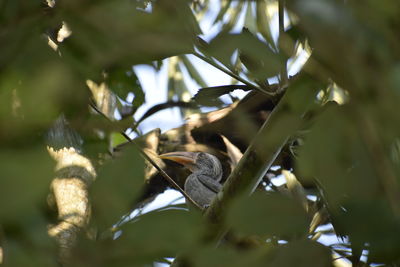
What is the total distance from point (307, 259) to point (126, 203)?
0.13 metres

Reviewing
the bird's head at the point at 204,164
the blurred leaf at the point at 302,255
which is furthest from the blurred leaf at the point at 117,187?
the bird's head at the point at 204,164

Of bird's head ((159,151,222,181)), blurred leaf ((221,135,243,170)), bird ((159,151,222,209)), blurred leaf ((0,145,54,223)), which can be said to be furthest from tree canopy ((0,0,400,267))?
bird's head ((159,151,222,181))

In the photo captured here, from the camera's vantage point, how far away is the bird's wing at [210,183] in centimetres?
379

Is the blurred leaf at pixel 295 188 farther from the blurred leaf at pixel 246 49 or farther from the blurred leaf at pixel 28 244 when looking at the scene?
the blurred leaf at pixel 28 244

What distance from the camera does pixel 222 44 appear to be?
1.39ft

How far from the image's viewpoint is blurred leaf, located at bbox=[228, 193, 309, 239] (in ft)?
1.14

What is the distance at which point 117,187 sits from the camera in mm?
375

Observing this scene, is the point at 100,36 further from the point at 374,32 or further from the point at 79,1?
the point at 374,32

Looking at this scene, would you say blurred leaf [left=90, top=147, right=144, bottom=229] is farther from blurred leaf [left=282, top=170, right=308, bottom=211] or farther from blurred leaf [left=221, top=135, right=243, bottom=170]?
blurred leaf [left=221, top=135, right=243, bottom=170]

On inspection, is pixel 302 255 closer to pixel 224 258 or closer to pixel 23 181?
pixel 224 258

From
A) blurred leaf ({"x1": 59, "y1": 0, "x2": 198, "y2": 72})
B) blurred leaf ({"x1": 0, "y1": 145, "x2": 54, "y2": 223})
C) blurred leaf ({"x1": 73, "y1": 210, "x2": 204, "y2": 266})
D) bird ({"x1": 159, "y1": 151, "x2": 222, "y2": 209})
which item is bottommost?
bird ({"x1": 159, "y1": 151, "x2": 222, "y2": 209})

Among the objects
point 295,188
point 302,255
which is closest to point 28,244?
point 302,255

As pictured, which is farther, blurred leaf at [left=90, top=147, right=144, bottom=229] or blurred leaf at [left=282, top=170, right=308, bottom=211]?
blurred leaf at [left=282, top=170, right=308, bottom=211]

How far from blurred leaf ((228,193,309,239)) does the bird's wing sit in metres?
3.39
